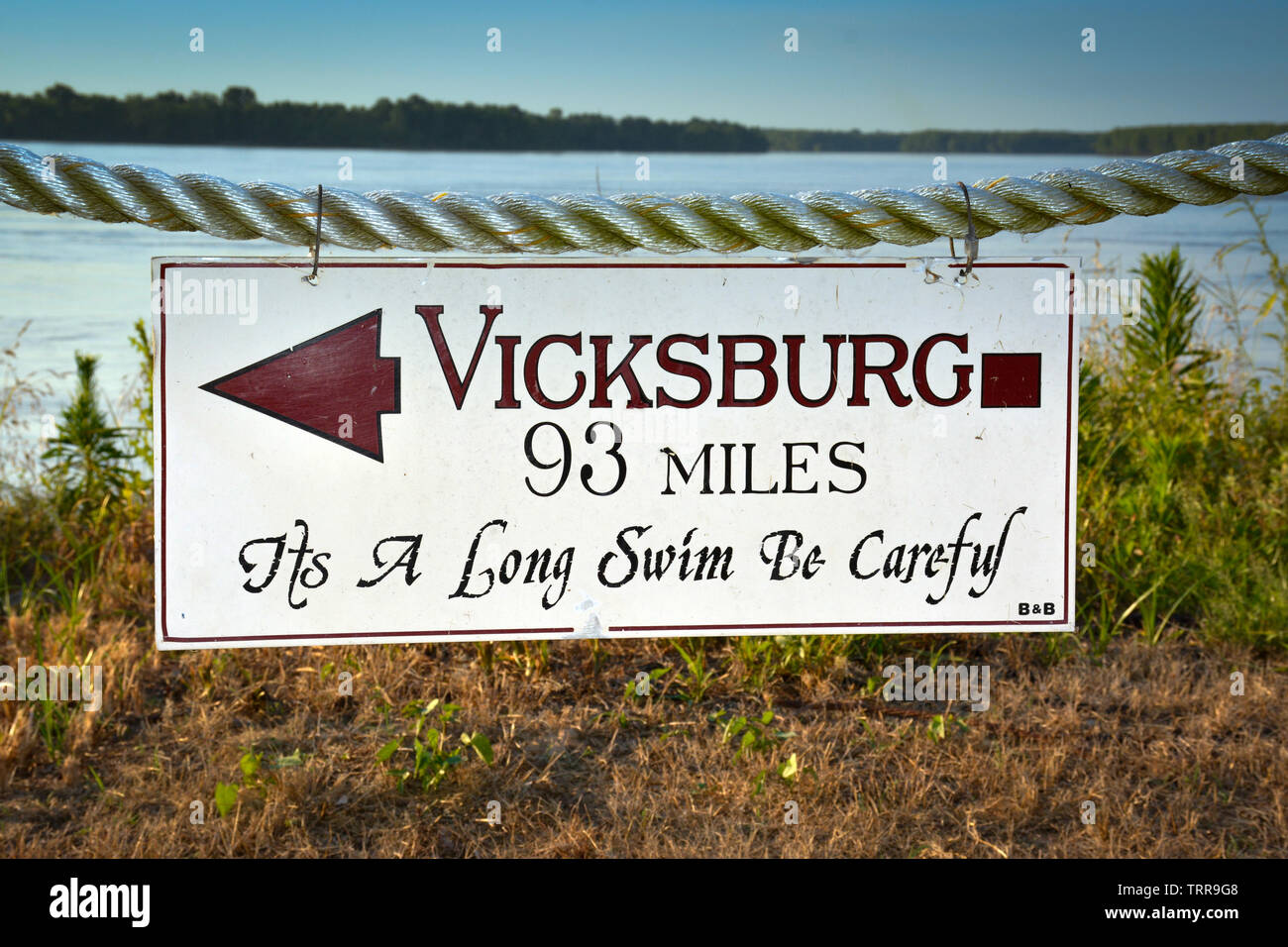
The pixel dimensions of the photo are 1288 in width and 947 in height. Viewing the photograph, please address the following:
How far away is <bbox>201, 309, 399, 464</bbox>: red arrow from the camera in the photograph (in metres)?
1.45

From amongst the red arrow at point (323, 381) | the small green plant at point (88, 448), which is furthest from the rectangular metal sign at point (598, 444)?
the small green plant at point (88, 448)

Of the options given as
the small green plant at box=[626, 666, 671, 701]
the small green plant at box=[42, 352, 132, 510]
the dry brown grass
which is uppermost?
the small green plant at box=[42, 352, 132, 510]

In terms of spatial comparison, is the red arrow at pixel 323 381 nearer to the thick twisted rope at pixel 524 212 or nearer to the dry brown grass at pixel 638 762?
the thick twisted rope at pixel 524 212

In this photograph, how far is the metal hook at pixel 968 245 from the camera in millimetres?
1491

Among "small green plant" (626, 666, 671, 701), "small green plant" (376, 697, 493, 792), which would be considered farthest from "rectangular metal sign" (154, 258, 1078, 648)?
"small green plant" (626, 666, 671, 701)

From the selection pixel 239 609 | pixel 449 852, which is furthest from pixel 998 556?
pixel 449 852

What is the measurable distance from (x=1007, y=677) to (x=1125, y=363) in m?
2.13

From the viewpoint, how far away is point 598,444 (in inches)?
58.9

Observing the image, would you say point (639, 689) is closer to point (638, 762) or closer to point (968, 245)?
point (638, 762)

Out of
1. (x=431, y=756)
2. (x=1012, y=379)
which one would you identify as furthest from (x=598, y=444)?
(x=431, y=756)

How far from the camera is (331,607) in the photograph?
59.4 inches

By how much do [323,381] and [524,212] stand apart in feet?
1.09

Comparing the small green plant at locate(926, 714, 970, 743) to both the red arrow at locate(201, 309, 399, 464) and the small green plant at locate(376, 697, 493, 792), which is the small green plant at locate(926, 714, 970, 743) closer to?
the small green plant at locate(376, 697, 493, 792)

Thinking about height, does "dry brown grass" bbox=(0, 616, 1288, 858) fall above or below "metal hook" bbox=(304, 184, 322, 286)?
below
